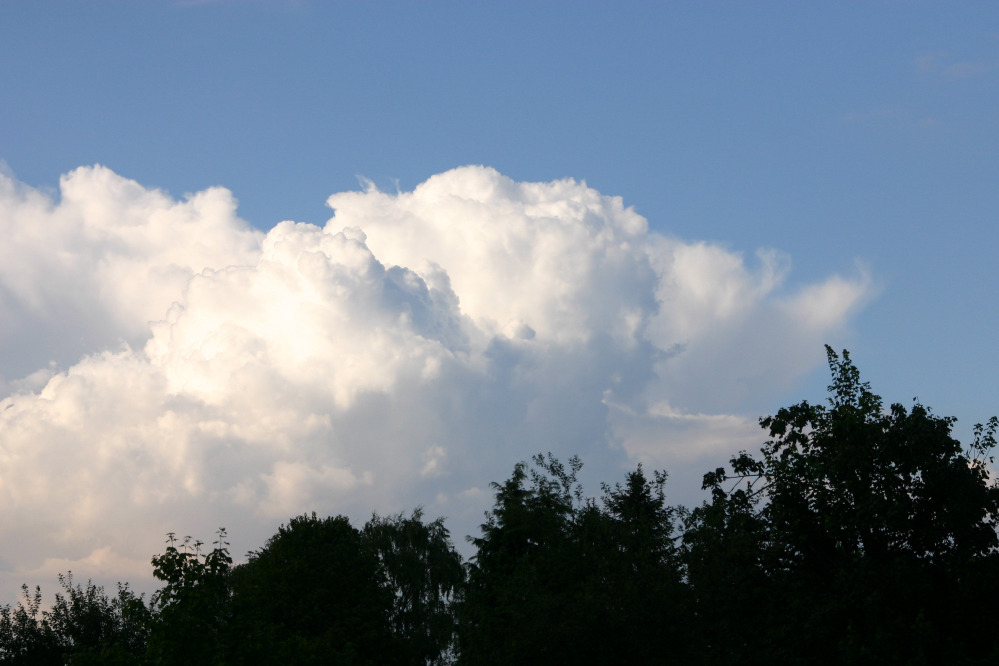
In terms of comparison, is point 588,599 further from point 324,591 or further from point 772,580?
point 324,591

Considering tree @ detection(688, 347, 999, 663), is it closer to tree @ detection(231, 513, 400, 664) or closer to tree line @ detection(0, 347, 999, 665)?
tree line @ detection(0, 347, 999, 665)

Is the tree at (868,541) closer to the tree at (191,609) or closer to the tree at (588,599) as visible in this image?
the tree at (588,599)

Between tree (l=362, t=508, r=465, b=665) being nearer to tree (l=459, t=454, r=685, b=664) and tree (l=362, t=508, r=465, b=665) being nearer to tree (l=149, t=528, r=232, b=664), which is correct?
tree (l=459, t=454, r=685, b=664)

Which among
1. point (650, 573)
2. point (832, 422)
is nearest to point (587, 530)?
point (650, 573)

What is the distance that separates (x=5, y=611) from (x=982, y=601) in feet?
158

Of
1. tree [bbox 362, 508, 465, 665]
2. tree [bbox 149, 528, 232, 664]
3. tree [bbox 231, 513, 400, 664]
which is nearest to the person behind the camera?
tree [bbox 149, 528, 232, 664]

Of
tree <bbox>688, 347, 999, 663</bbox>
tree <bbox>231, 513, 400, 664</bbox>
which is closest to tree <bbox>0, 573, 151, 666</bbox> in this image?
tree <bbox>231, 513, 400, 664</bbox>

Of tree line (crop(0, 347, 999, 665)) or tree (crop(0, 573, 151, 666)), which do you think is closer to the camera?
tree line (crop(0, 347, 999, 665))

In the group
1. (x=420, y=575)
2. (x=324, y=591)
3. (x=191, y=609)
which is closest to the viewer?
(x=191, y=609)

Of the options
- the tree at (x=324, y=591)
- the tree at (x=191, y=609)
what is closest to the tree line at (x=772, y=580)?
the tree at (x=191, y=609)

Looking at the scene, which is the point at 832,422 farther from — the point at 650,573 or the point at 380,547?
the point at 380,547

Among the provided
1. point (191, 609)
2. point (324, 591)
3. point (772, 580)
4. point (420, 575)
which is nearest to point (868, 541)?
point (772, 580)

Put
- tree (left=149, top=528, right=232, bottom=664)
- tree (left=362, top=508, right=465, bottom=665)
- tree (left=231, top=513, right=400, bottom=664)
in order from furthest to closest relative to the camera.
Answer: tree (left=362, top=508, right=465, bottom=665) → tree (left=231, top=513, right=400, bottom=664) → tree (left=149, top=528, right=232, bottom=664)

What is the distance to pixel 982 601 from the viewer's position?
27.6m
